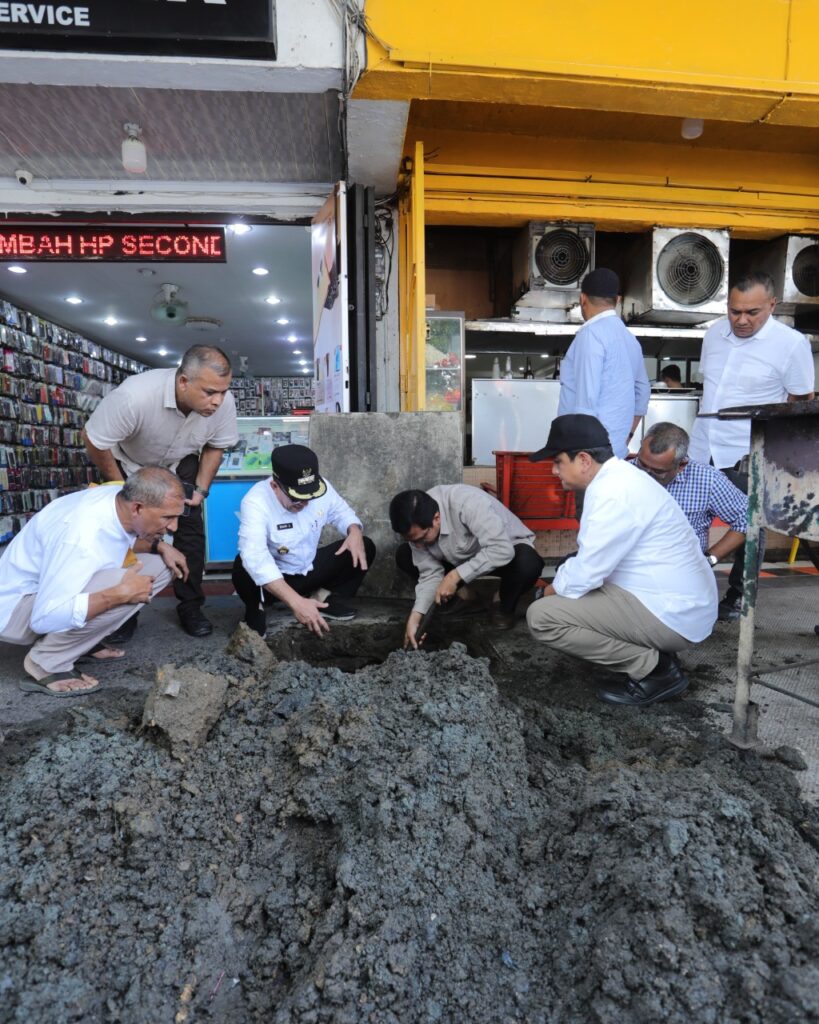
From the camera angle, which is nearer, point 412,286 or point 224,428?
point 224,428

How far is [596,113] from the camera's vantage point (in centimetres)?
469

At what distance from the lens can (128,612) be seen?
2.77 meters

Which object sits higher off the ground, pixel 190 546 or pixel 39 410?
pixel 39 410

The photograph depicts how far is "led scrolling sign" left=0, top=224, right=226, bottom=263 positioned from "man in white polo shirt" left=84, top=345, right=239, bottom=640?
1652mm

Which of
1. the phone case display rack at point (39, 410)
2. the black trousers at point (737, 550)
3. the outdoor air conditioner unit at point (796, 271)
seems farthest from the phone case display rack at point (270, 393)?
the black trousers at point (737, 550)

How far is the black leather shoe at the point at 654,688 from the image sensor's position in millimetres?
2424

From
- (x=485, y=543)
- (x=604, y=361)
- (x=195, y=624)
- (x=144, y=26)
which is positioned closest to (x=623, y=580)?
(x=485, y=543)

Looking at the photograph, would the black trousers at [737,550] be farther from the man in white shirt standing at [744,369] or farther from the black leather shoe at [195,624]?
the black leather shoe at [195,624]

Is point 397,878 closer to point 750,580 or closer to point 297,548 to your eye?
point 750,580

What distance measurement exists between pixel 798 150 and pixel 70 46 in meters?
5.55

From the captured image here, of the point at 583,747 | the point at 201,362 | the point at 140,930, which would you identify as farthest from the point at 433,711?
the point at 201,362

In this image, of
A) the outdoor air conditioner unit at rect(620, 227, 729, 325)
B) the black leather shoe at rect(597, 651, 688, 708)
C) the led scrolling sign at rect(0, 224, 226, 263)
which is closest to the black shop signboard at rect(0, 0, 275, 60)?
the led scrolling sign at rect(0, 224, 226, 263)

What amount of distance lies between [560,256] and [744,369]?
2.50m

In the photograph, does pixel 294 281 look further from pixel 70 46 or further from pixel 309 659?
pixel 309 659
